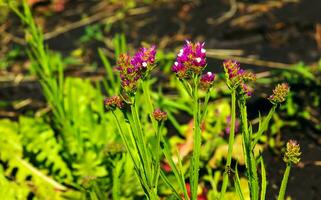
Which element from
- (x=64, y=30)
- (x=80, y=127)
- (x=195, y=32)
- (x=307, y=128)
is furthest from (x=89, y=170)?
(x=64, y=30)

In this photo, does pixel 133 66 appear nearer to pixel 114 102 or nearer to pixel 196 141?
pixel 114 102

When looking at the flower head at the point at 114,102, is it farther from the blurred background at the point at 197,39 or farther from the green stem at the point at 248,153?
the blurred background at the point at 197,39

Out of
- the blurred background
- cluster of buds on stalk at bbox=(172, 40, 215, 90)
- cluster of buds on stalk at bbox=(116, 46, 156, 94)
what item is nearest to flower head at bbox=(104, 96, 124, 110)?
cluster of buds on stalk at bbox=(116, 46, 156, 94)

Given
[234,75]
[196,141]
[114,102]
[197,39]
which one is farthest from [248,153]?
[197,39]

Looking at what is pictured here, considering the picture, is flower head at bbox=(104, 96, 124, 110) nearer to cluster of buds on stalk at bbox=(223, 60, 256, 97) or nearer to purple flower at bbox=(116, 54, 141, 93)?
purple flower at bbox=(116, 54, 141, 93)

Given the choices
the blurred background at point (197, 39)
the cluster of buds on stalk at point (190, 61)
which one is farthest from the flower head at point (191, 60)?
the blurred background at point (197, 39)

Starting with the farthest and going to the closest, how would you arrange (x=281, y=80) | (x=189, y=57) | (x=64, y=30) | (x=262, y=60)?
(x=64, y=30)
(x=262, y=60)
(x=281, y=80)
(x=189, y=57)

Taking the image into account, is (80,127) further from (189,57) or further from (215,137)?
(189,57)
